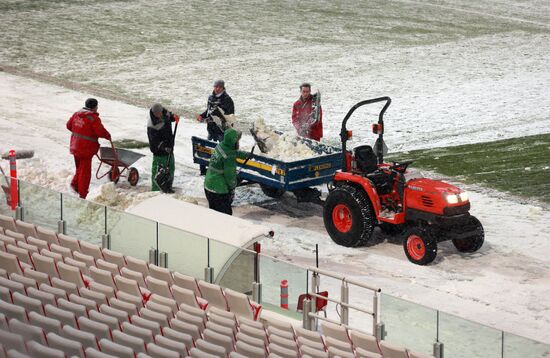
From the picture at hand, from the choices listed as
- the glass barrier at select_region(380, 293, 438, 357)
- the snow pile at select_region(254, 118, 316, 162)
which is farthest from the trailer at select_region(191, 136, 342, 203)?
the glass barrier at select_region(380, 293, 438, 357)

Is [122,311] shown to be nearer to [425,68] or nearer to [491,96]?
[491,96]

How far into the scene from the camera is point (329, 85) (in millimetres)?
26984

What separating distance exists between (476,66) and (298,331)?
19.6 meters

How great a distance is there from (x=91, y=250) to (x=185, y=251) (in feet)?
3.91

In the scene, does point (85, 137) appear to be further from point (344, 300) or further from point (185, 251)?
point (344, 300)

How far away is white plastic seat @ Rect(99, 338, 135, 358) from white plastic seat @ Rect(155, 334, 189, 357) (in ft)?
1.26

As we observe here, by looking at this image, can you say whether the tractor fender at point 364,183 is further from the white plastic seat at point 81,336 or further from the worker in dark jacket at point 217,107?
the white plastic seat at point 81,336

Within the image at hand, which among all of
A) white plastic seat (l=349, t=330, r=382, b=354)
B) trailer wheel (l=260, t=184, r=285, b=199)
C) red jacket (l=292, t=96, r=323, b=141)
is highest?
red jacket (l=292, t=96, r=323, b=141)

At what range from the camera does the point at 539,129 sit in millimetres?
22688

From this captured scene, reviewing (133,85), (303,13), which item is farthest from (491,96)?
(303,13)

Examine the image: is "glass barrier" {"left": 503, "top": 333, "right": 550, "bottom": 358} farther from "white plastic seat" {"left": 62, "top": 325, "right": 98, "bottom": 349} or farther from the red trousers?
the red trousers

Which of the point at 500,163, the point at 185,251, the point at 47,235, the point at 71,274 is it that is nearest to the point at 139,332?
the point at 71,274

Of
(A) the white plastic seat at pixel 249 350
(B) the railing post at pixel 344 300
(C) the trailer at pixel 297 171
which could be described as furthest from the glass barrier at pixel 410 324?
(C) the trailer at pixel 297 171

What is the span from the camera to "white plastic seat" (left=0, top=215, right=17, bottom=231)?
529 inches
